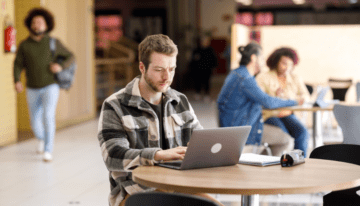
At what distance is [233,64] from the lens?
23.0ft

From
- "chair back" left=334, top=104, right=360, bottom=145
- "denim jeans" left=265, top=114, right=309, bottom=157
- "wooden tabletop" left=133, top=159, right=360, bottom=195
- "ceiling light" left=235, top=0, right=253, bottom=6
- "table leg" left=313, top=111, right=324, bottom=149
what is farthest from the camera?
"ceiling light" left=235, top=0, right=253, bottom=6

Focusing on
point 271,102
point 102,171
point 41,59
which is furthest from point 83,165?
point 271,102

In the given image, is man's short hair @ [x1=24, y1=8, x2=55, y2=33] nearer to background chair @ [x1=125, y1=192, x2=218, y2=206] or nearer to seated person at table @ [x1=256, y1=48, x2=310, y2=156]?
seated person at table @ [x1=256, y1=48, x2=310, y2=156]

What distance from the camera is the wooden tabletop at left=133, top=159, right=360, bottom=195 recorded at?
1953 mm

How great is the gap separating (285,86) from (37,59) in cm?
290

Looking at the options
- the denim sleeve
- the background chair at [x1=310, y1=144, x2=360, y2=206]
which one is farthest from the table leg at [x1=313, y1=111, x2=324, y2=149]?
the background chair at [x1=310, y1=144, x2=360, y2=206]

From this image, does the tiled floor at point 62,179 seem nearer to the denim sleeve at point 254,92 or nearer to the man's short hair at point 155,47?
the denim sleeve at point 254,92

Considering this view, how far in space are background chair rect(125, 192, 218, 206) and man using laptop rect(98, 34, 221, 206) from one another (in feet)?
1.88

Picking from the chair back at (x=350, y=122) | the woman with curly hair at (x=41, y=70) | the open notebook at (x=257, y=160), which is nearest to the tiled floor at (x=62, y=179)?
the woman with curly hair at (x=41, y=70)

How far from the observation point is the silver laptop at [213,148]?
2148 millimetres

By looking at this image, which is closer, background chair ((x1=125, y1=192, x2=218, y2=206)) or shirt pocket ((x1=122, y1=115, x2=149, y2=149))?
background chair ((x1=125, y1=192, x2=218, y2=206))

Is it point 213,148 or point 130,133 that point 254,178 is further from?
point 130,133

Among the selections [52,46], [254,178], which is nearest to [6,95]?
[52,46]

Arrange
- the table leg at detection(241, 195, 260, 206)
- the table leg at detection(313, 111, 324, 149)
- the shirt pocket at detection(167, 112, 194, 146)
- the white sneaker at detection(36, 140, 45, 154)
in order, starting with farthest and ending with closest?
the white sneaker at detection(36, 140, 45, 154) → the table leg at detection(313, 111, 324, 149) → the shirt pocket at detection(167, 112, 194, 146) → the table leg at detection(241, 195, 260, 206)
